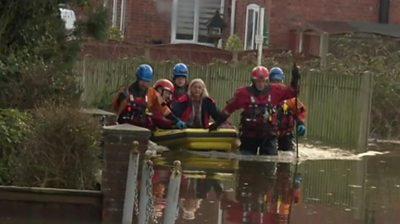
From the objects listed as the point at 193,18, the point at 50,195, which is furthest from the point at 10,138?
the point at 193,18

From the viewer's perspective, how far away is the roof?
2845cm

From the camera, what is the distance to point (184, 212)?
10.8m

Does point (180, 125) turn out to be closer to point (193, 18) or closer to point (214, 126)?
point (214, 126)

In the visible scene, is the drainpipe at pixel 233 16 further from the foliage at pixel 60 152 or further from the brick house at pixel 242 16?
the foliage at pixel 60 152

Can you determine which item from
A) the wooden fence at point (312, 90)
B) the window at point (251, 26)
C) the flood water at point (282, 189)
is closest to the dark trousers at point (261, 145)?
the flood water at point (282, 189)

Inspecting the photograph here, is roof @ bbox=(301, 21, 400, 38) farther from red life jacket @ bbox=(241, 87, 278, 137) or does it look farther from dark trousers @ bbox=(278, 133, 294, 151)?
red life jacket @ bbox=(241, 87, 278, 137)

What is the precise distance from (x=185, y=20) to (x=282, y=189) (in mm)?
20659

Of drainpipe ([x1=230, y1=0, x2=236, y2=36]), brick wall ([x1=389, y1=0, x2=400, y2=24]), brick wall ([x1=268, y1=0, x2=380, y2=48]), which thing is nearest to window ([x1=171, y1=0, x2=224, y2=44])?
drainpipe ([x1=230, y1=0, x2=236, y2=36])

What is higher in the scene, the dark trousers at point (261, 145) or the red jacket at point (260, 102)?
the red jacket at point (260, 102)

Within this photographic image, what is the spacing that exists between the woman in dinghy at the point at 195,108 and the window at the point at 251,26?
49.1 feet

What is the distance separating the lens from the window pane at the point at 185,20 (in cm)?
3306

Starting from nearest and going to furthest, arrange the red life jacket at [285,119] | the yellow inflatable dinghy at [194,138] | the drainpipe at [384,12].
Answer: the yellow inflatable dinghy at [194,138] → the red life jacket at [285,119] → the drainpipe at [384,12]

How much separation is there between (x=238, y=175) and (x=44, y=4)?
3.59m

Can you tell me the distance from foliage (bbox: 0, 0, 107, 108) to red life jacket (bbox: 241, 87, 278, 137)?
3202mm
